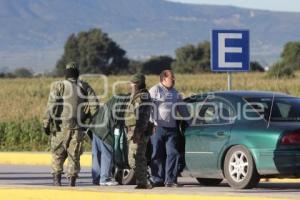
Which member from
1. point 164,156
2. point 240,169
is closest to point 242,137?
point 240,169

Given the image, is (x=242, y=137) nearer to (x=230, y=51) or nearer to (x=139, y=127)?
(x=139, y=127)

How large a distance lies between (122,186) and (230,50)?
5844 millimetres

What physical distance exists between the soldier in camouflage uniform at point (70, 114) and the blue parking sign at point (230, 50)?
5.77m

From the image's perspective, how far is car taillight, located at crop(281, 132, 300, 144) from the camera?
47.4ft

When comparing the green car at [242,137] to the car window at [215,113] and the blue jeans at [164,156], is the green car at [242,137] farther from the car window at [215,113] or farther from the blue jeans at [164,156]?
the blue jeans at [164,156]

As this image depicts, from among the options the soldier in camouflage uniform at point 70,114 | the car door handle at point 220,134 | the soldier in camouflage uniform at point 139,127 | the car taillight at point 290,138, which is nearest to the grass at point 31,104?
the soldier in camouflage uniform at point 70,114

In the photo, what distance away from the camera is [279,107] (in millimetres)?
15258

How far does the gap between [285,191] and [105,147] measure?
2.52 m

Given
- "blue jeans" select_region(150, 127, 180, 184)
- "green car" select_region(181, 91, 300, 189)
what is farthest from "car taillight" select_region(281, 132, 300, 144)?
"blue jeans" select_region(150, 127, 180, 184)

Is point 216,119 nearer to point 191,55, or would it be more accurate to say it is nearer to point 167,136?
point 167,136

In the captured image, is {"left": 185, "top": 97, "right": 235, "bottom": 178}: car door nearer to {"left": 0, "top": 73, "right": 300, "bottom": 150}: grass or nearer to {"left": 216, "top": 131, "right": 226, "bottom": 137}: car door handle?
{"left": 216, "top": 131, "right": 226, "bottom": 137}: car door handle

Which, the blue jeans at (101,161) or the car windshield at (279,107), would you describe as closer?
the car windshield at (279,107)

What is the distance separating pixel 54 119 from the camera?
49.2 feet

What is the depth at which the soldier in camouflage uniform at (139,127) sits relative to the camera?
14.3 m
